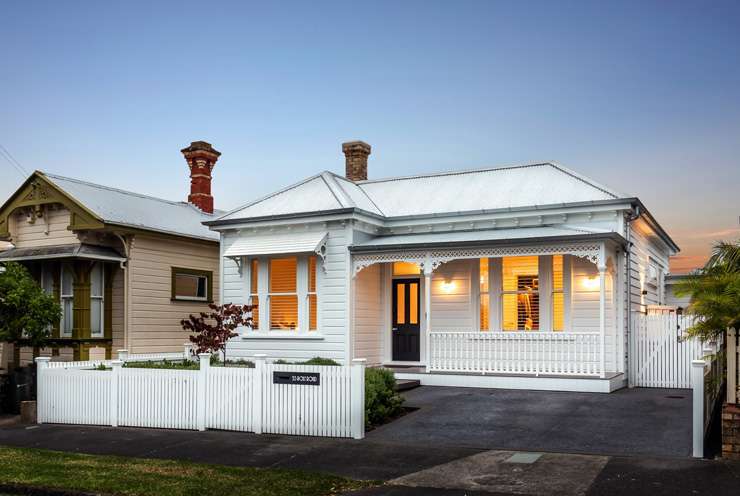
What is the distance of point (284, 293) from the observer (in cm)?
2019

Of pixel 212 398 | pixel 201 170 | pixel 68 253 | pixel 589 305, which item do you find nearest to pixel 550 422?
Result: pixel 589 305

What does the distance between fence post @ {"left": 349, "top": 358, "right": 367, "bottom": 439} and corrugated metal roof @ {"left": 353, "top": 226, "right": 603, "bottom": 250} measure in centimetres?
608

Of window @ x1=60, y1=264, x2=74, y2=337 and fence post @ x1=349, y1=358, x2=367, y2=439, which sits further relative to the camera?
window @ x1=60, y1=264, x2=74, y2=337

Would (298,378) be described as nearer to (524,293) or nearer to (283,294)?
(283,294)

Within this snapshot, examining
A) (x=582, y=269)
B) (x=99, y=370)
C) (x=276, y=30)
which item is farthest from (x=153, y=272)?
(x=582, y=269)

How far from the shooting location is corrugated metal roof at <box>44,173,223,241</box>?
66.9 ft

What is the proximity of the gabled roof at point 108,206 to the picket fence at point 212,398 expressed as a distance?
5323 mm

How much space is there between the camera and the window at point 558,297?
1811 cm

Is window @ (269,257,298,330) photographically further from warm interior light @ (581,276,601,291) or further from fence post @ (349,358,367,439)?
fence post @ (349,358,367,439)

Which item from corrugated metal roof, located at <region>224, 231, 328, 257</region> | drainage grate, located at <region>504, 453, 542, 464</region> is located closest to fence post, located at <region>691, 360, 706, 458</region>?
drainage grate, located at <region>504, 453, 542, 464</region>

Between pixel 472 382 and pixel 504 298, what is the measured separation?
8.67 ft

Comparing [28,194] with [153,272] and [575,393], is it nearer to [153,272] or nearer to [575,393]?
[153,272]

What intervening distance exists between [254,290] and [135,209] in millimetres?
4452

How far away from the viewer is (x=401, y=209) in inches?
824
